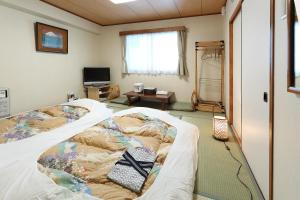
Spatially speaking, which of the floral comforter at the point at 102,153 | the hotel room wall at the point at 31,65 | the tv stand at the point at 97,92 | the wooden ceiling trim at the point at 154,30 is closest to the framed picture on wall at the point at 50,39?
the hotel room wall at the point at 31,65

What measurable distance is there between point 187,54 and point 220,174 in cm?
328

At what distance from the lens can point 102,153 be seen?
138cm

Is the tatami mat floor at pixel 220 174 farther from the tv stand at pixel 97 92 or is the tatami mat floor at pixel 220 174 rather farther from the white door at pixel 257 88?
the tv stand at pixel 97 92

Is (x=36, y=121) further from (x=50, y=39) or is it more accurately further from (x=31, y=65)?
(x=50, y=39)

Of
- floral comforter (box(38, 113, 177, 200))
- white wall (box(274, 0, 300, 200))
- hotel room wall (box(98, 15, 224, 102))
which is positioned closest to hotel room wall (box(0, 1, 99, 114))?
hotel room wall (box(98, 15, 224, 102))

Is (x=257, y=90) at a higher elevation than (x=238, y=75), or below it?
below

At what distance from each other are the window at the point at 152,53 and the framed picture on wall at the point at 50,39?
1575 mm

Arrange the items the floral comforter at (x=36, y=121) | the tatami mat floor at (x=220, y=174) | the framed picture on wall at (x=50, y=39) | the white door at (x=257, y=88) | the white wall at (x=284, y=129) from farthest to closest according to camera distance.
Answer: the framed picture on wall at (x=50, y=39) < the floral comforter at (x=36, y=121) < the tatami mat floor at (x=220, y=174) < the white door at (x=257, y=88) < the white wall at (x=284, y=129)

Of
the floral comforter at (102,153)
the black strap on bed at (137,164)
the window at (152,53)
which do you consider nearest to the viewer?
the floral comforter at (102,153)

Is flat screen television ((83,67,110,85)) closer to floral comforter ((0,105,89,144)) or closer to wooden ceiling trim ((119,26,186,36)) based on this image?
wooden ceiling trim ((119,26,186,36))

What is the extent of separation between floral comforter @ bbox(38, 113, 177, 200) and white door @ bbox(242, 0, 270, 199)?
29.8 inches

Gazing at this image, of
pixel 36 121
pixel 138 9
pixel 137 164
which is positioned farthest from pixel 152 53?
pixel 137 164

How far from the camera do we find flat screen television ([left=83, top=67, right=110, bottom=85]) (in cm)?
462

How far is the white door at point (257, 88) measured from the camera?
1376 millimetres
